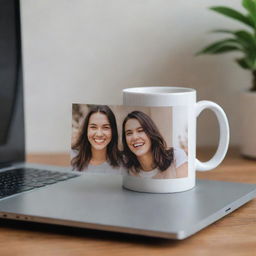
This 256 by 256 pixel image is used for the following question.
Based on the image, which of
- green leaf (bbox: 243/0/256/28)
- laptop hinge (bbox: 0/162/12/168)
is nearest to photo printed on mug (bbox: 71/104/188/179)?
laptop hinge (bbox: 0/162/12/168)

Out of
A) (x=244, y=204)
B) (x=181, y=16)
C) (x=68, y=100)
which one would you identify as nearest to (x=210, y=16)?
(x=181, y=16)

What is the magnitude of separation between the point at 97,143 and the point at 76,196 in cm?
9

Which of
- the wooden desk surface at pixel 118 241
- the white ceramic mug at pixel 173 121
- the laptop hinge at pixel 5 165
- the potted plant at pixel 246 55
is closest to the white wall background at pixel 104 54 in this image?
the potted plant at pixel 246 55

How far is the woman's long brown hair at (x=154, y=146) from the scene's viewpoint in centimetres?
90

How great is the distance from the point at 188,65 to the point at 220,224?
2.13 ft

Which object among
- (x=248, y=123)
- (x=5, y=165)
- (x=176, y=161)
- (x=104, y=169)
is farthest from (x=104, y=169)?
(x=248, y=123)

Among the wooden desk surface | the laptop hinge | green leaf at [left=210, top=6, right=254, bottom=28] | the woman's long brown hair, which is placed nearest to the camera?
the wooden desk surface

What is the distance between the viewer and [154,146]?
0.90 meters

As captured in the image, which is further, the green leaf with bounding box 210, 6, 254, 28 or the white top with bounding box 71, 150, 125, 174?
the green leaf with bounding box 210, 6, 254, 28

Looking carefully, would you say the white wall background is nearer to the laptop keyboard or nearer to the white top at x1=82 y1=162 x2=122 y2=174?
the laptop keyboard

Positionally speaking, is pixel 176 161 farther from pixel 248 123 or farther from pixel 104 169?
pixel 248 123

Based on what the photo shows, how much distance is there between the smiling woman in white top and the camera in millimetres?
901

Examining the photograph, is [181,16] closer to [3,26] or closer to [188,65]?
[188,65]

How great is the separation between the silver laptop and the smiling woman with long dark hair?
4 centimetres
